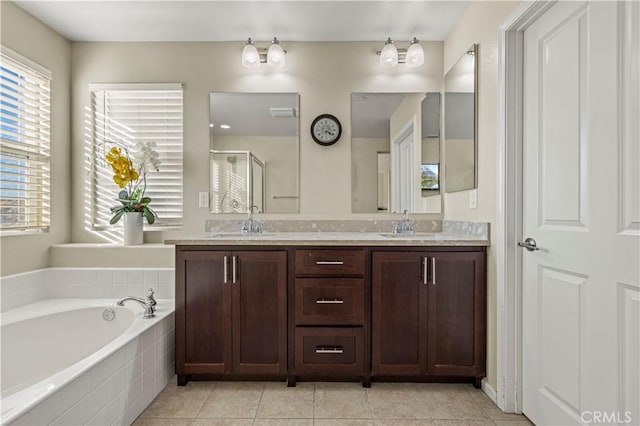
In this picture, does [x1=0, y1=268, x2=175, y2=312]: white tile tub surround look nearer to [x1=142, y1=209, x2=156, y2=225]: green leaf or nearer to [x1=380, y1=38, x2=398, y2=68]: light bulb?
[x1=142, y1=209, x2=156, y2=225]: green leaf

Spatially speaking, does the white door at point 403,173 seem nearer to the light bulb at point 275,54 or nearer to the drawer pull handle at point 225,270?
the light bulb at point 275,54

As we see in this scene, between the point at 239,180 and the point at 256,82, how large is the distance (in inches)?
30.2

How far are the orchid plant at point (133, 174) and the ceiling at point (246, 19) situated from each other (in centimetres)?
84

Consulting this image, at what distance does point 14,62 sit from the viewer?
2287 mm

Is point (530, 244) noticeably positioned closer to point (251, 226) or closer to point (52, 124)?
point (251, 226)

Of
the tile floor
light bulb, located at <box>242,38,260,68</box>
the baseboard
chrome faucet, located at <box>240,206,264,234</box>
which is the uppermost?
Answer: light bulb, located at <box>242,38,260,68</box>

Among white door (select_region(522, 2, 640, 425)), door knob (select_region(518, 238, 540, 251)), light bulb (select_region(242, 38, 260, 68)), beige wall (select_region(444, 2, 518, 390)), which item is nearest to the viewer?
white door (select_region(522, 2, 640, 425))

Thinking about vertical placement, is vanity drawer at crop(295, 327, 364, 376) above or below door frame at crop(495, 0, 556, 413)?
below

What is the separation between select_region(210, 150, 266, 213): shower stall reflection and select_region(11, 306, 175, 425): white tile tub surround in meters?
0.92

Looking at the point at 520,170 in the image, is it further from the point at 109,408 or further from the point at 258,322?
the point at 109,408

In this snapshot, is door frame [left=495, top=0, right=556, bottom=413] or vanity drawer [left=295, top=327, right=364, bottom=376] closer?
door frame [left=495, top=0, right=556, bottom=413]

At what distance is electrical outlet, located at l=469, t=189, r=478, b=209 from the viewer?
2205 mm

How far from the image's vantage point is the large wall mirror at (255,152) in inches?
108

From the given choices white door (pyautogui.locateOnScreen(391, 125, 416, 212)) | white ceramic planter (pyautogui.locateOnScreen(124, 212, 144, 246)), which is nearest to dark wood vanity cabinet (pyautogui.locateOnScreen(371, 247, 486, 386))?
white door (pyautogui.locateOnScreen(391, 125, 416, 212))
